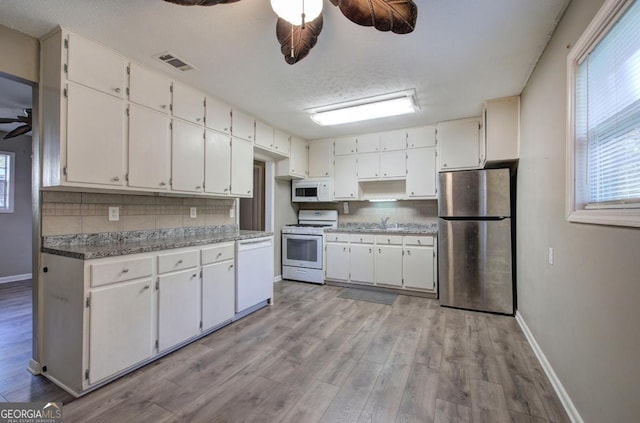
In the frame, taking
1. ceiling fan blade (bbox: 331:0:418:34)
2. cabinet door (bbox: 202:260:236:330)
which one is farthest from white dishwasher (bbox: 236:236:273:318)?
ceiling fan blade (bbox: 331:0:418:34)

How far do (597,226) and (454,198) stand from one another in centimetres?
210

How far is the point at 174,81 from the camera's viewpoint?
8.61 feet

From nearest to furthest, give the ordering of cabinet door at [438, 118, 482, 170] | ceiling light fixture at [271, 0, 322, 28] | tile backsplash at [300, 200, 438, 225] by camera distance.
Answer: ceiling light fixture at [271, 0, 322, 28], cabinet door at [438, 118, 482, 170], tile backsplash at [300, 200, 438, 225]

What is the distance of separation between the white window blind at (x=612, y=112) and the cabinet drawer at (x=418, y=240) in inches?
90.7

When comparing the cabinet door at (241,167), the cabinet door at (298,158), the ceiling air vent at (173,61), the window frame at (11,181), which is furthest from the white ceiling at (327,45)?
the window frame at (11,181)

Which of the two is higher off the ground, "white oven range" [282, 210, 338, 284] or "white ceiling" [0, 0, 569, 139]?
"white ceiling" [0, 0, 569, 139]

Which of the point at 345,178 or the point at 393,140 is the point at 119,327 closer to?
the point at 345,178

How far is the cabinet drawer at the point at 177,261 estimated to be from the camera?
2.26 metres

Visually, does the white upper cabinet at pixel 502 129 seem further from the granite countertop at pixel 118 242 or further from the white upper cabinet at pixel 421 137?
the granite countertop at pixel 118 242

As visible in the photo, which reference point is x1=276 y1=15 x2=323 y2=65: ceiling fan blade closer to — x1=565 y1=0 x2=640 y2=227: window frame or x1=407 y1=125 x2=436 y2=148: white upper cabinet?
x1=565 y1=0 x2=640 y2=227: window frame

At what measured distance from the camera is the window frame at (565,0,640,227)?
1.25 m

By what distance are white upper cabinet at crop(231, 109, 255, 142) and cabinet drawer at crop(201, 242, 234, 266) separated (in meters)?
1.35

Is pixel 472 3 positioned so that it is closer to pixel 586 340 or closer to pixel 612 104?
pixel 612 104

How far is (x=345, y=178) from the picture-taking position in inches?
183
